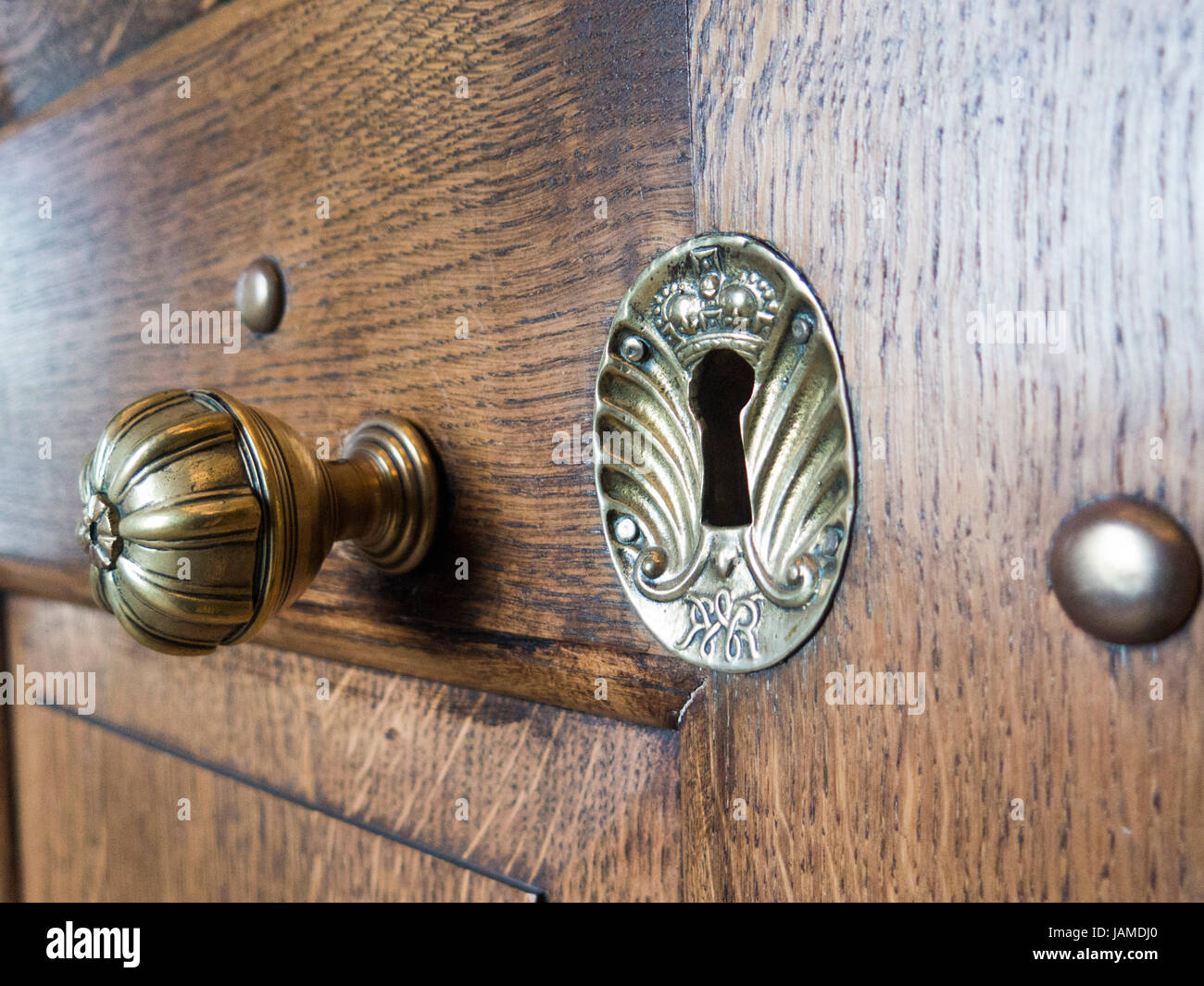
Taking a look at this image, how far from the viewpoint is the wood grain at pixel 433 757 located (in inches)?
13.3

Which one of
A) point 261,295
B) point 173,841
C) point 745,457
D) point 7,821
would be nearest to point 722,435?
point 745,457

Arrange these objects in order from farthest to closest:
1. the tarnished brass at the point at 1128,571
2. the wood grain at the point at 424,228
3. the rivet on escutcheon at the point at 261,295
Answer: the rivet on escutcheon at the point at 261,295 < the wood grain at the point at 424,228 < the tarnished brass at the point at 1128,571

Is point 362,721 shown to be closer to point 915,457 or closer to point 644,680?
point 644,680

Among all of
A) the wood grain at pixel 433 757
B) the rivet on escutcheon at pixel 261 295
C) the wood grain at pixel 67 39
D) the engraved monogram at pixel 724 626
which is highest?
the wood grain at pixel 67 39

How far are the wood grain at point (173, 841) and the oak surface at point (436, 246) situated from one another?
85 millimetres

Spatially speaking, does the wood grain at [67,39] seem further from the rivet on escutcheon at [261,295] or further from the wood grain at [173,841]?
the wood grain at [173,841]

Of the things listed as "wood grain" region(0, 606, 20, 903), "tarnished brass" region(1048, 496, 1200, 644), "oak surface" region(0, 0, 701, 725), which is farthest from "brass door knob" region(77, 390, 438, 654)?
"wood grain" region(0, 606, 20, 903)

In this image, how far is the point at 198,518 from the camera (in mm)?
276

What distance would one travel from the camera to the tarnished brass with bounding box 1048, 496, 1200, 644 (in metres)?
0.21

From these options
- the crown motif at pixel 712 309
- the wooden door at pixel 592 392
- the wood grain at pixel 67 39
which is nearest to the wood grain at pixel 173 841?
the wooden door at pixel 592 392

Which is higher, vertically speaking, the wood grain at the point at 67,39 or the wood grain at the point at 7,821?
the wood grain at the point at 67,39

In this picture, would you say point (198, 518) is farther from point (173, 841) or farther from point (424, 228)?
point (173, 841)

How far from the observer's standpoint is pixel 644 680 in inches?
12.4
